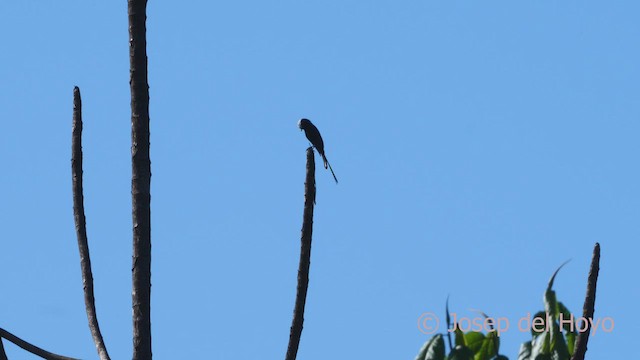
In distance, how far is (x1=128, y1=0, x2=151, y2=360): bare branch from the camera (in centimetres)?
707

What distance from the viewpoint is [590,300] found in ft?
16.5

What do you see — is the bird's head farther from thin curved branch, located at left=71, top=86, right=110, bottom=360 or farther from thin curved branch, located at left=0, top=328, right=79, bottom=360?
thin curved branch, located at left=0, top=328, right=79, bottom=360

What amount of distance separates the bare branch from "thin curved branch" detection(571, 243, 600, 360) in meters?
3.03

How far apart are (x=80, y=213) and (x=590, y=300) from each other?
4.19 meters

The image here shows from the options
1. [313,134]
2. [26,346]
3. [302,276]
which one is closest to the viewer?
[302,276]


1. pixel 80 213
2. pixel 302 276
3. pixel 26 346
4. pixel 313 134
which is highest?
pixel 313 134

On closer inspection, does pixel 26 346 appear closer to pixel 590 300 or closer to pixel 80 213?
pixel 80 213

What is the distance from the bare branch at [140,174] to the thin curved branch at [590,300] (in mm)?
3033

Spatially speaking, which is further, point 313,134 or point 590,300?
point 313,134

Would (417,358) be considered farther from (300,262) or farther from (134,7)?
(134,7)

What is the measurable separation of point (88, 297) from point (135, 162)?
4.14 feet

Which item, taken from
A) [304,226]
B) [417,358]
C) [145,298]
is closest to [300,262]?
[304,226]

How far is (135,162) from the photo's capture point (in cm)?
726

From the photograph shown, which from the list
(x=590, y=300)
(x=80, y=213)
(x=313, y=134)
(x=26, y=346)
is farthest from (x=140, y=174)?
(x=313, y=134)
